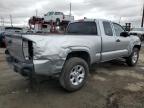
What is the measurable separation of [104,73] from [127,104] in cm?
257

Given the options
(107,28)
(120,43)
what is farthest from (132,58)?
(107,28)

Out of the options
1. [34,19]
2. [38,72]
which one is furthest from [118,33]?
[34,19]

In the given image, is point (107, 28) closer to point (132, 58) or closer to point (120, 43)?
point (120, 43)

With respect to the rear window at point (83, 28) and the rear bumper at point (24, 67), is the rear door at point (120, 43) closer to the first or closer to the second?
the rear window at point (83, 28)

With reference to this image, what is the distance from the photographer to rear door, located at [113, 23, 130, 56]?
6264mm

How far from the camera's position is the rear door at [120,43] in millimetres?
6264

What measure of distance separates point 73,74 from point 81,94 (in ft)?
1.69

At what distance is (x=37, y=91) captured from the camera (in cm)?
461

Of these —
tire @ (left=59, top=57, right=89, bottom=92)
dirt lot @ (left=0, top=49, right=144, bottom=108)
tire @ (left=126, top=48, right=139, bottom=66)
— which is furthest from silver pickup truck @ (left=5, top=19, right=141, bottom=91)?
tire @ (left=126, top=48, right=139, bottom=66)

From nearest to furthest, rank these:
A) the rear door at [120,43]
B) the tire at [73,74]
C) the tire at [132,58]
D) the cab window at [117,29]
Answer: the tire at [73,74] → the rear door at [120,43] → the cab window at [117,29] → the tire at [132,58]

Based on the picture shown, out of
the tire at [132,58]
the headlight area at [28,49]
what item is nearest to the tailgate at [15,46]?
the headlight area at [28,49]

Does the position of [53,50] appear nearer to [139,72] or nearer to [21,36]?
[21,36]

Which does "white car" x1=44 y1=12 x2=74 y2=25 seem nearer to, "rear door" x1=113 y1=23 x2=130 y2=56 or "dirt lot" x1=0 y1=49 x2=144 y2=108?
"rear door" x1=113 y1=23 x2=130 y2=56

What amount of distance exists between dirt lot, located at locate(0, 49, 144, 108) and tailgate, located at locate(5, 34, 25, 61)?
917 millimetres
